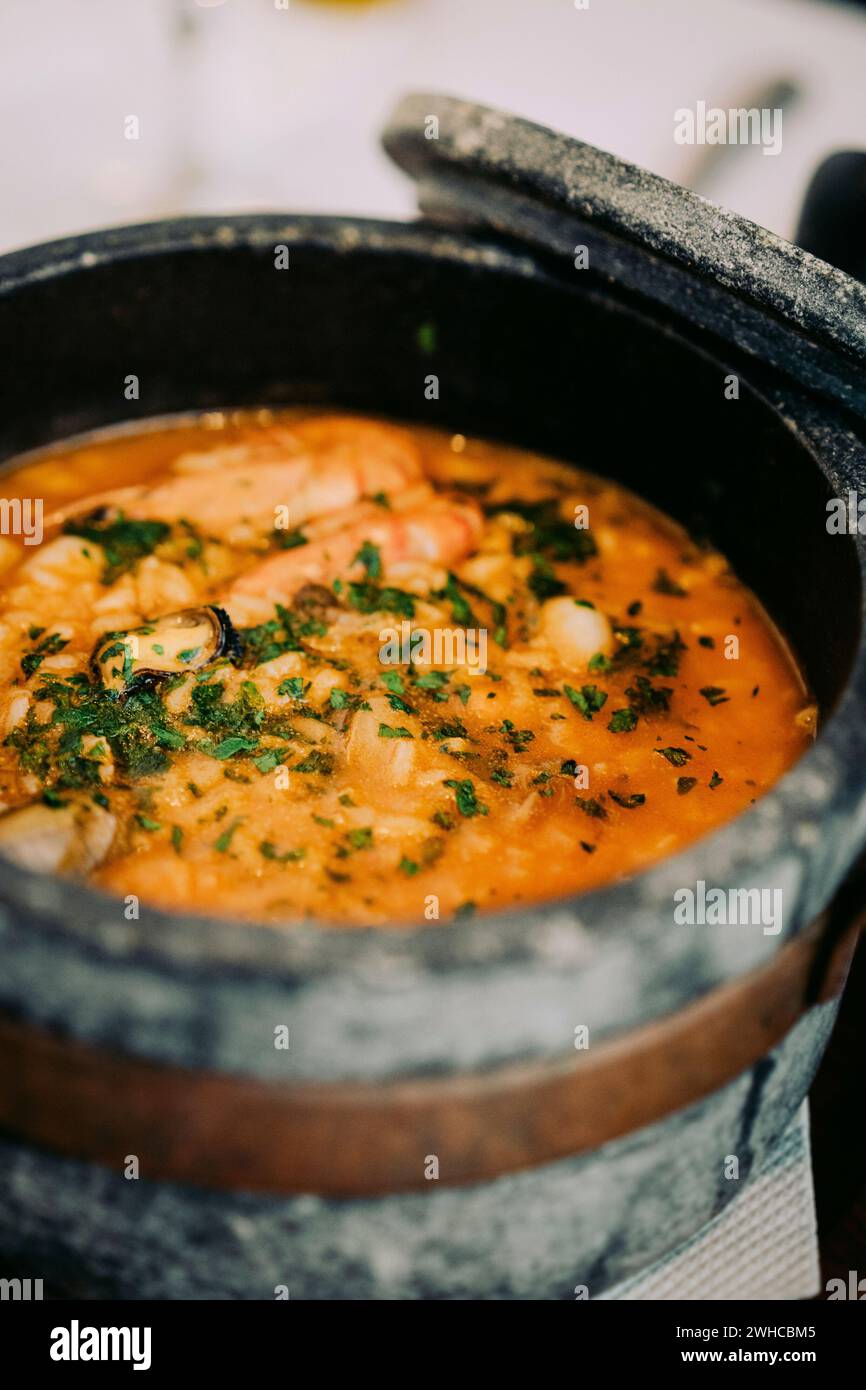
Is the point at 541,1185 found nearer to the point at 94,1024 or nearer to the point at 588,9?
the point at 94,1024

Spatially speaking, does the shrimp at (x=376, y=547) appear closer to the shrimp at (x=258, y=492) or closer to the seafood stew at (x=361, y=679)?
the seafood stew at (x=361, y=679)

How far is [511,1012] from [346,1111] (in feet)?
0.71

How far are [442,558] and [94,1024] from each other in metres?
1.49

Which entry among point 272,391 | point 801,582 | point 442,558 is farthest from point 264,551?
point 801,582

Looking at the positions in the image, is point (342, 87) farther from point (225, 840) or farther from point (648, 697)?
point (225, 840)

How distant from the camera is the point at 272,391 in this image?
2.91 meters

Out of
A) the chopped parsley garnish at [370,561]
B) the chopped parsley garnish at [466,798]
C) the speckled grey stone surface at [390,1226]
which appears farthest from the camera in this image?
the chopped parsley garnish at [370,561]

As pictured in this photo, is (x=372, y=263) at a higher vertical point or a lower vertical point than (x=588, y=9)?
lower

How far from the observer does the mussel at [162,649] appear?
2.11 m

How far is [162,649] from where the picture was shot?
2.14 m

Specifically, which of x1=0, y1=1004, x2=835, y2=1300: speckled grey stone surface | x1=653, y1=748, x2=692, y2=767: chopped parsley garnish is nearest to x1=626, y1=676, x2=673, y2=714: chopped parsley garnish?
x1=653, y1=748, x2=692, y2=767: chopped parsley garnish

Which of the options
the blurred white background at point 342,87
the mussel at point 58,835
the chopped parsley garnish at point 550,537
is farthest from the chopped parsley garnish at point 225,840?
the blurred white background at point 342,87

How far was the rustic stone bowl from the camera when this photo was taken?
1.22 m

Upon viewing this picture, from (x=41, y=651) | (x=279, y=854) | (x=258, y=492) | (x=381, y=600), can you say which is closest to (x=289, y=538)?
(x=258, y=492)
